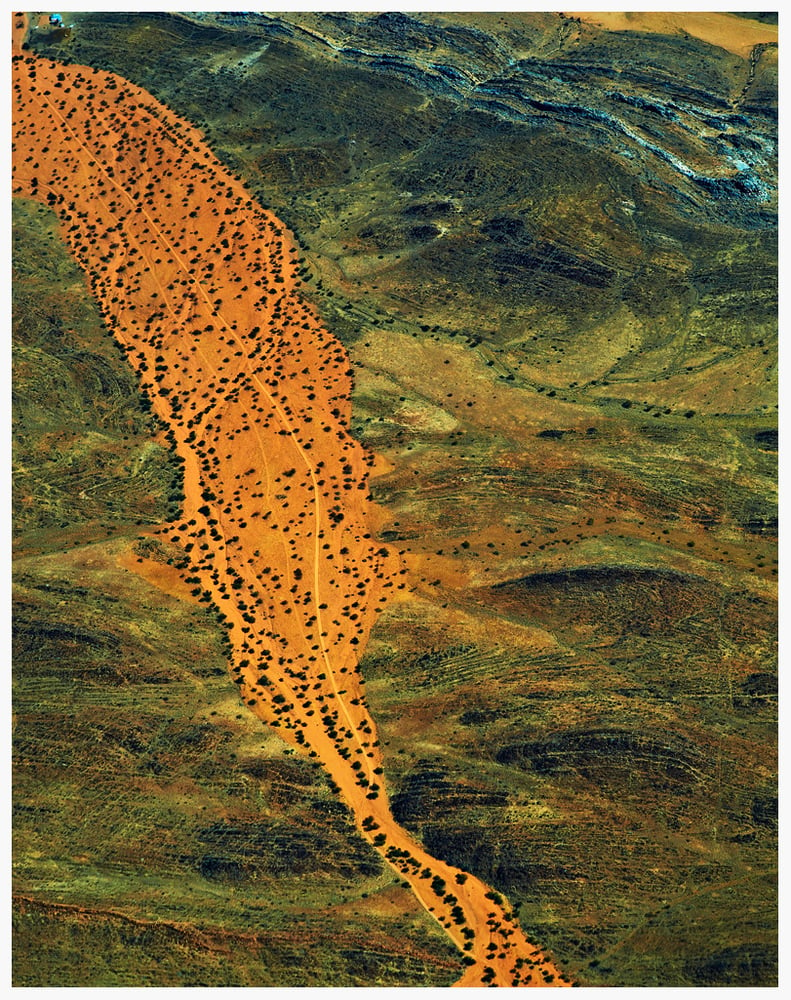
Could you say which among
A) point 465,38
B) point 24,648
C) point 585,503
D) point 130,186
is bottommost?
point 24,648

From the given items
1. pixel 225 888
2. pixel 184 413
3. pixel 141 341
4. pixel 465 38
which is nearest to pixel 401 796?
pixel 225 888

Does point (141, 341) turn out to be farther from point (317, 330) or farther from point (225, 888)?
point (225, 888)

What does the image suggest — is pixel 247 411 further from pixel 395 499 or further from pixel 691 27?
pixel 691 27

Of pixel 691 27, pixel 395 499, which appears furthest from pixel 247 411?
pixel 691 27

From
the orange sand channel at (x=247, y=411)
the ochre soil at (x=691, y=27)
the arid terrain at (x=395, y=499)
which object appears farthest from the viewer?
the ochre soil at (x=691, y=27)

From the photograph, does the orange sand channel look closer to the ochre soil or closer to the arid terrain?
the arid terrain

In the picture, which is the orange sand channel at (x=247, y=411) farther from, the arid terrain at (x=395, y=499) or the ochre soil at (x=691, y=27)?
the ochre soil at (x=691, y=27)

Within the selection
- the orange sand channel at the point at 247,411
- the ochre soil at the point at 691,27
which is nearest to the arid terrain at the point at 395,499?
the orange sand channel at the point at 247,411
